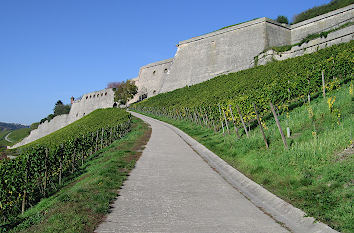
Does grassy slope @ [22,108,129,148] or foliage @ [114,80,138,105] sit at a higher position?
foliage @ [114,80,138,105]

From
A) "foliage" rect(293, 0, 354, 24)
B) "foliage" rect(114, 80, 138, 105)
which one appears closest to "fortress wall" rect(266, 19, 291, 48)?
"foliage" rect(293, 0, 354, 24)

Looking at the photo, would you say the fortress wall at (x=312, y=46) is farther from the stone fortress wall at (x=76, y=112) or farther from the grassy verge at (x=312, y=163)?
the stone fortress wall at (x=76, y=112)

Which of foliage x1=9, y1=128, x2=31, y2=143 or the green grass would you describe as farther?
the green grass

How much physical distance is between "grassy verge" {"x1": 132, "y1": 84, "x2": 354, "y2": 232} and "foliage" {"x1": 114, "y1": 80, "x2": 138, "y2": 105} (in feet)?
201

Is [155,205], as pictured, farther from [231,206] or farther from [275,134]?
[275,134]

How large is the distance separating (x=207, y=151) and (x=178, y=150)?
1623 millimetres

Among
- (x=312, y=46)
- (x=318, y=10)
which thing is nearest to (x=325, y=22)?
(x=312, y=46)

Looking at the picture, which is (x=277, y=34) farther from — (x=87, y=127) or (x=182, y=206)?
(x=182, y=206)

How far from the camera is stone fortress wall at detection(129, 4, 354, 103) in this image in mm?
43250

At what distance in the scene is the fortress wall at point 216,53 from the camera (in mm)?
52625

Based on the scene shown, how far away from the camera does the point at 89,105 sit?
281ft

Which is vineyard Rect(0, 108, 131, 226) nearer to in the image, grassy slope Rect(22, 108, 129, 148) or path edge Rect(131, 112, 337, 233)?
path edge Rect(131, 112, 337, 233)

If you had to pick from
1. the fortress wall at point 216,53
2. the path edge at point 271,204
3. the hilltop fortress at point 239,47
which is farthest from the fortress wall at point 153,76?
the path edge at point 271,204

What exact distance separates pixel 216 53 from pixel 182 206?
53.2 metres
